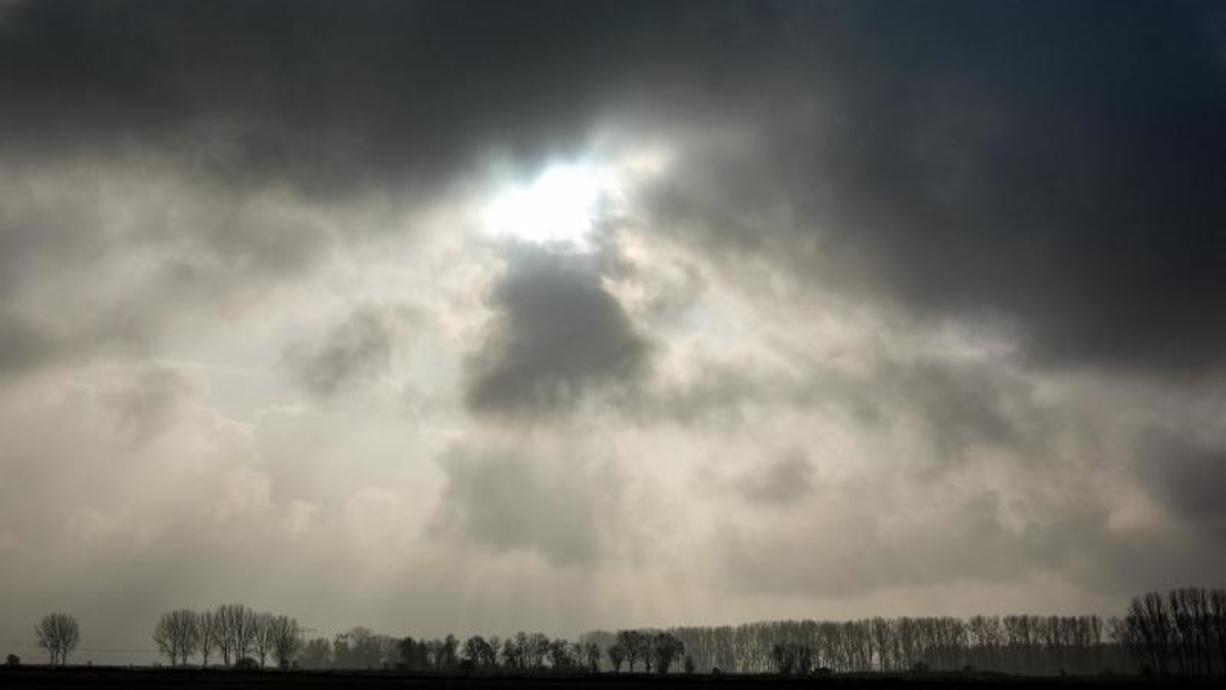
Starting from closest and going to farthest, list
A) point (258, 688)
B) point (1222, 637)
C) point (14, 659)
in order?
point (258, 688) < point (14, 659) < point (1222, 637)

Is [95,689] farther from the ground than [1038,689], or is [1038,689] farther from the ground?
[95,689]

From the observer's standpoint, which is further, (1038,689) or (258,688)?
(1038,689)

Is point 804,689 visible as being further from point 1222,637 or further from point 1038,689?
point 1222,637

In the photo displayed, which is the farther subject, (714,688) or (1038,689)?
(1038,689)

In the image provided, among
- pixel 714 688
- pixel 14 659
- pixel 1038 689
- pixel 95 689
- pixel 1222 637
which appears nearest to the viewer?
pixel 95 689

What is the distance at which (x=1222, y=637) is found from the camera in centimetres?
18775

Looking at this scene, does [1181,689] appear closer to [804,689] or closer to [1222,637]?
[804,689]

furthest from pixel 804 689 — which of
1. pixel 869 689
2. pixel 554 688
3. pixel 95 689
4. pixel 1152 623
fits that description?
pixel 1152 623

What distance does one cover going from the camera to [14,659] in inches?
6462

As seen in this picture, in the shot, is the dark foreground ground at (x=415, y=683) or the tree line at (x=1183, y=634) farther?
the tree line at (x=1183, y=634)

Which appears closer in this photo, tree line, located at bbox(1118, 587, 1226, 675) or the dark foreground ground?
the dark foreground ground

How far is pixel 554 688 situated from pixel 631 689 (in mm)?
6859

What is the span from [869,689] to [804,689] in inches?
253

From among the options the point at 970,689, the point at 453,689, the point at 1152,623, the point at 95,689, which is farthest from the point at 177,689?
the point at 1152,623
